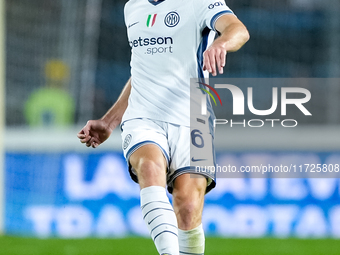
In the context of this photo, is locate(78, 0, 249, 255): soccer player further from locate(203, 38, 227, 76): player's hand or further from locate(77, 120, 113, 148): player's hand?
locate(203, 38, 227, 76): player's hand

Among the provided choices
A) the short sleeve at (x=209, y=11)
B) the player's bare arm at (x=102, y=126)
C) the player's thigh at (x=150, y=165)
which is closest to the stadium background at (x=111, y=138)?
the player's bare arm at (x=102, y=126)

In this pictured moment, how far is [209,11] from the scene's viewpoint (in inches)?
98.5

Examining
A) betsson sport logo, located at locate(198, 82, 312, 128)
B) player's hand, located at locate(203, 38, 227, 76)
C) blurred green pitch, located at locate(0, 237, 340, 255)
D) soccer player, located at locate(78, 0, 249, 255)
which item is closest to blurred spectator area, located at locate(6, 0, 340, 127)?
betsson sport logo, located at locate(198, 82, 312, 128)

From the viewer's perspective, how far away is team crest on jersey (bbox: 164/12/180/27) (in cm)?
264

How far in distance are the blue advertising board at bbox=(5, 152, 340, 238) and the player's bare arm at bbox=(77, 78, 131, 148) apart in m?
3.18

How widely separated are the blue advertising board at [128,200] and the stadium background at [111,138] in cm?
1

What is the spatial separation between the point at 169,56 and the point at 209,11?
0.30 metres

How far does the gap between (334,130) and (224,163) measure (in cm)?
131

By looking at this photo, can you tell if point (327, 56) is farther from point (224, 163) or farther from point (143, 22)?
point (143, 22)

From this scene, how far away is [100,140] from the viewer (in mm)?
2871

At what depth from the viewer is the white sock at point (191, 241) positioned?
2604 millimetres

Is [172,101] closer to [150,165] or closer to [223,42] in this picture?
[150,165]

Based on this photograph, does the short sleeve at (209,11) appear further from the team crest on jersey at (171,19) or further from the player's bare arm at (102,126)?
the player's bare arm at (102,126)

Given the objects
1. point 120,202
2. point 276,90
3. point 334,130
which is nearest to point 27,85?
point 120,202
